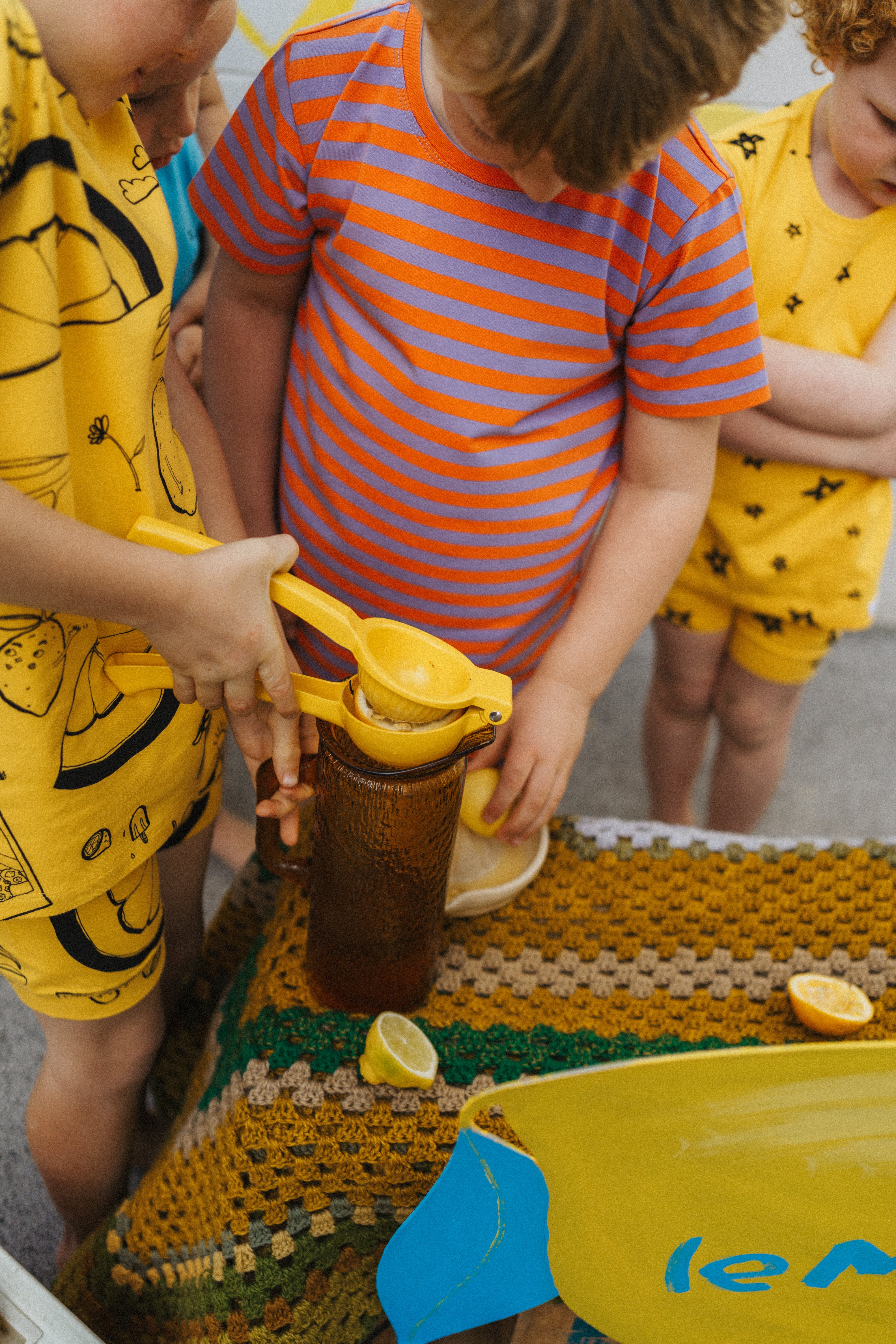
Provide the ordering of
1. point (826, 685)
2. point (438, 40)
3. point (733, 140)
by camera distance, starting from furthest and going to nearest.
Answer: point (826, 685), point (733, 140), point (438, 40)

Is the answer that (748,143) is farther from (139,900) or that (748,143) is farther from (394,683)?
(139,900)

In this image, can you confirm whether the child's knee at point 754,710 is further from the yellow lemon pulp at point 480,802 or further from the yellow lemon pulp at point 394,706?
the yellow lemon pulp at point 394,706

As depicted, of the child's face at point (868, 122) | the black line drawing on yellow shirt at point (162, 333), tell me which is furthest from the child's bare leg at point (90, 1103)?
the child's face at point (868, 122)

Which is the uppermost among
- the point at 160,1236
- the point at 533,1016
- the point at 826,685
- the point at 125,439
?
the point at 125,439

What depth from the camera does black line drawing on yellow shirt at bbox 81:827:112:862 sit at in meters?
0.58

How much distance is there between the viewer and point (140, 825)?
62 cm

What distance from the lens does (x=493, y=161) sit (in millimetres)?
534

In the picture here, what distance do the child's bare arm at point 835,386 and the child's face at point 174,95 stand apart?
52cm

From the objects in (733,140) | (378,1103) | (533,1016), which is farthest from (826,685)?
(378,1103)

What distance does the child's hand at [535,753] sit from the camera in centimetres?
72

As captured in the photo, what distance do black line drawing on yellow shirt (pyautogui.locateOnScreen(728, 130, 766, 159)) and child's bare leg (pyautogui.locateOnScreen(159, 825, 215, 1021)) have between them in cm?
80

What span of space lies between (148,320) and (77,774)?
0.26m

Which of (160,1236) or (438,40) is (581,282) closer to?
(438,40)

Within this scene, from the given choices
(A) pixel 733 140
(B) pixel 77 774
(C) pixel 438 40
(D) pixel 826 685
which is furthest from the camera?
(D) pixel 826 685
